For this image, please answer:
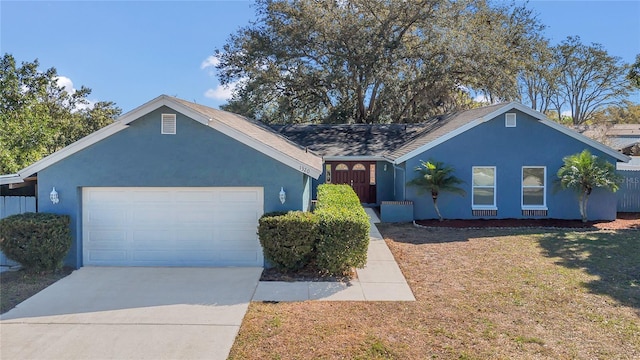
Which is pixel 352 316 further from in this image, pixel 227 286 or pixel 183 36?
pixel 183 36

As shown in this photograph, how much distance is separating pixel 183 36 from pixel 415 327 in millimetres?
14874

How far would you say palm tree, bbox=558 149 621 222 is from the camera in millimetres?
14156

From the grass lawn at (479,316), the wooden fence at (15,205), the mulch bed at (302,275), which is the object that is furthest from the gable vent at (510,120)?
the wooden fence at (15,205)

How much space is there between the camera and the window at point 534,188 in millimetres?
15539

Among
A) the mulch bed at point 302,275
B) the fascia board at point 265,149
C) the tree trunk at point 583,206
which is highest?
the fascia board at point 265,149

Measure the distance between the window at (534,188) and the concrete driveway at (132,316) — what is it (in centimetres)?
1188

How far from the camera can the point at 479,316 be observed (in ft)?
21.7

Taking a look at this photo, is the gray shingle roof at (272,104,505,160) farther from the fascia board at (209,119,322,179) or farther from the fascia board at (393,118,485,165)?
the fascia board at (209,119,322,179)

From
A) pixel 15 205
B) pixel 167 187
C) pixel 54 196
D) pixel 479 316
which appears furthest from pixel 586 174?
pixel 15 205

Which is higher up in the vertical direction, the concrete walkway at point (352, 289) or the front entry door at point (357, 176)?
the front entry door at point (357, 176)

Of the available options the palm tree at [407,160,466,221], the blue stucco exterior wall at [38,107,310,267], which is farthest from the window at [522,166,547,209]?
the blue stucco exterior wall at [38,107,310,267]

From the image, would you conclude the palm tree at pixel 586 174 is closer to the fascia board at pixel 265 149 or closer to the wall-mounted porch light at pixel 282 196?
the fascia board at pixel 265 149

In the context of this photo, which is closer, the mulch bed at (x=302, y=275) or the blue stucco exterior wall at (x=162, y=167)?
the mulch bed at (x=302, y=275)

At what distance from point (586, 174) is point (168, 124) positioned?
14319 millimetres
